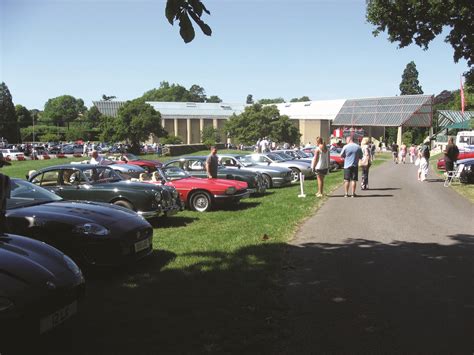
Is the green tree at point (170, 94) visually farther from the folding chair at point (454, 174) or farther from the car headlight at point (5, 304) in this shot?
the car headlight at point (5, 304)

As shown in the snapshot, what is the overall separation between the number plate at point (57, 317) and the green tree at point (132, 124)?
164ft

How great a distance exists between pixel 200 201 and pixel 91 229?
6084mm

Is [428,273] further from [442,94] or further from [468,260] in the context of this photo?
[442,94]

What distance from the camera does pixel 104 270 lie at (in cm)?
564

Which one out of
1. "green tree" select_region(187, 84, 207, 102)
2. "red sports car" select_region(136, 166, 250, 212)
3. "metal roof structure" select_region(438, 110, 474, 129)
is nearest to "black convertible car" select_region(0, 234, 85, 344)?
"red sports car" select_region(136, 166, 250, 212)

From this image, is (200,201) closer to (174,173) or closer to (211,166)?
(211,166)

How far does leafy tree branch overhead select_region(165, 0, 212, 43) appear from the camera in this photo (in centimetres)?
432

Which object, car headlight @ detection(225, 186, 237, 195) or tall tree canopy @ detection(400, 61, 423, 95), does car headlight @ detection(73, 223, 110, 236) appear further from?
tall tree canopy @ detection(400, 61, 423, 95)

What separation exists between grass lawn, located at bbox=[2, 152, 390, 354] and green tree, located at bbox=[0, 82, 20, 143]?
89.9 m

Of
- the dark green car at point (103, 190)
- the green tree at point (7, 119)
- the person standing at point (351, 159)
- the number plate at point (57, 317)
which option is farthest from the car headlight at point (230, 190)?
the green tree at point (7, 119)

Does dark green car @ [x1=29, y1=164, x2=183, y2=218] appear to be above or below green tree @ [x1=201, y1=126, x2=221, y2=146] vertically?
below

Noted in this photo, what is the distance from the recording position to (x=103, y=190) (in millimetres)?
9336

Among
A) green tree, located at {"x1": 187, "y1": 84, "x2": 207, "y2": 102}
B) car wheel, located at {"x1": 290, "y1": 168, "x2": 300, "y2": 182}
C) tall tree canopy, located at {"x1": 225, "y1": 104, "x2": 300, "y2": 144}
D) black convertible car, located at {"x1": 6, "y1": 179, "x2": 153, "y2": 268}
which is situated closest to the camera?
black convertible car, located at {"x1": 6, "y1": 179, "x2": 153, "y2": 268}

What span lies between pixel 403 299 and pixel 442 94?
11749cm
